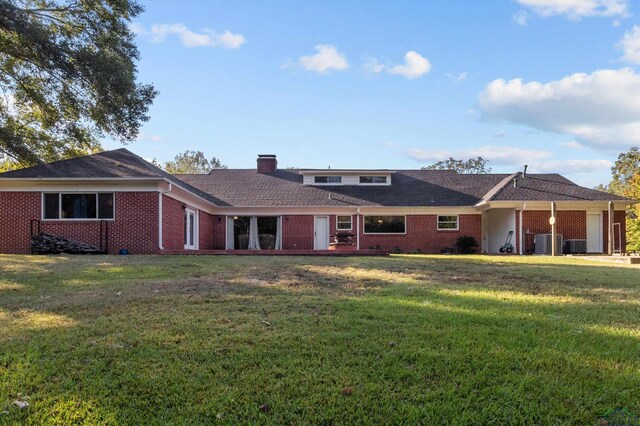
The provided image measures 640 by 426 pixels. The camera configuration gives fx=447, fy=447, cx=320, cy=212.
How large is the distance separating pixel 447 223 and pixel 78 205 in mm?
17736

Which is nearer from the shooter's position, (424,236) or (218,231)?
(424,236)

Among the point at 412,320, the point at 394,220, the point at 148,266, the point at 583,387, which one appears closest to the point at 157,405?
the point at 412,320

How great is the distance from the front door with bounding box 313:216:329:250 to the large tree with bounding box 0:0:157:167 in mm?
11103

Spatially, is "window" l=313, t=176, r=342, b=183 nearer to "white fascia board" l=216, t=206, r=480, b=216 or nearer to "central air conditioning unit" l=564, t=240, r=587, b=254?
"white fascia board" l=216, t=206, r=480, b=216

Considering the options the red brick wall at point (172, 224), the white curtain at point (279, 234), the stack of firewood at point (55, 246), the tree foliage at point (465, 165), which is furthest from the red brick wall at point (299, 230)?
the tree foliage at point (465, 165)

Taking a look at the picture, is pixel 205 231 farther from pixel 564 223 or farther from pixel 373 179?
pixel 564 223

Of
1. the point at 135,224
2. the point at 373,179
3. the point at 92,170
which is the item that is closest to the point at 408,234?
the point at 373,179

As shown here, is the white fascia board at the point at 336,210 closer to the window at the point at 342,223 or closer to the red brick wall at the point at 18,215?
the window at the point at 342,223

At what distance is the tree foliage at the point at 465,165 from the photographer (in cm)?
5838

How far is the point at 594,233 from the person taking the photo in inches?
917

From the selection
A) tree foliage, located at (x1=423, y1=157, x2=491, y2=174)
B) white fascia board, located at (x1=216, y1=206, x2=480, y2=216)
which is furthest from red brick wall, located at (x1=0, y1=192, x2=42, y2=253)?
tree foliage, located at (x1=423, y1=157, x2=491, y2=174)

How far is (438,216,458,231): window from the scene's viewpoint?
24281 mm

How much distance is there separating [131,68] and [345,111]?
12.0 meters

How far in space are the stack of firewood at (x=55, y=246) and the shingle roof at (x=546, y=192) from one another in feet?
59.6
